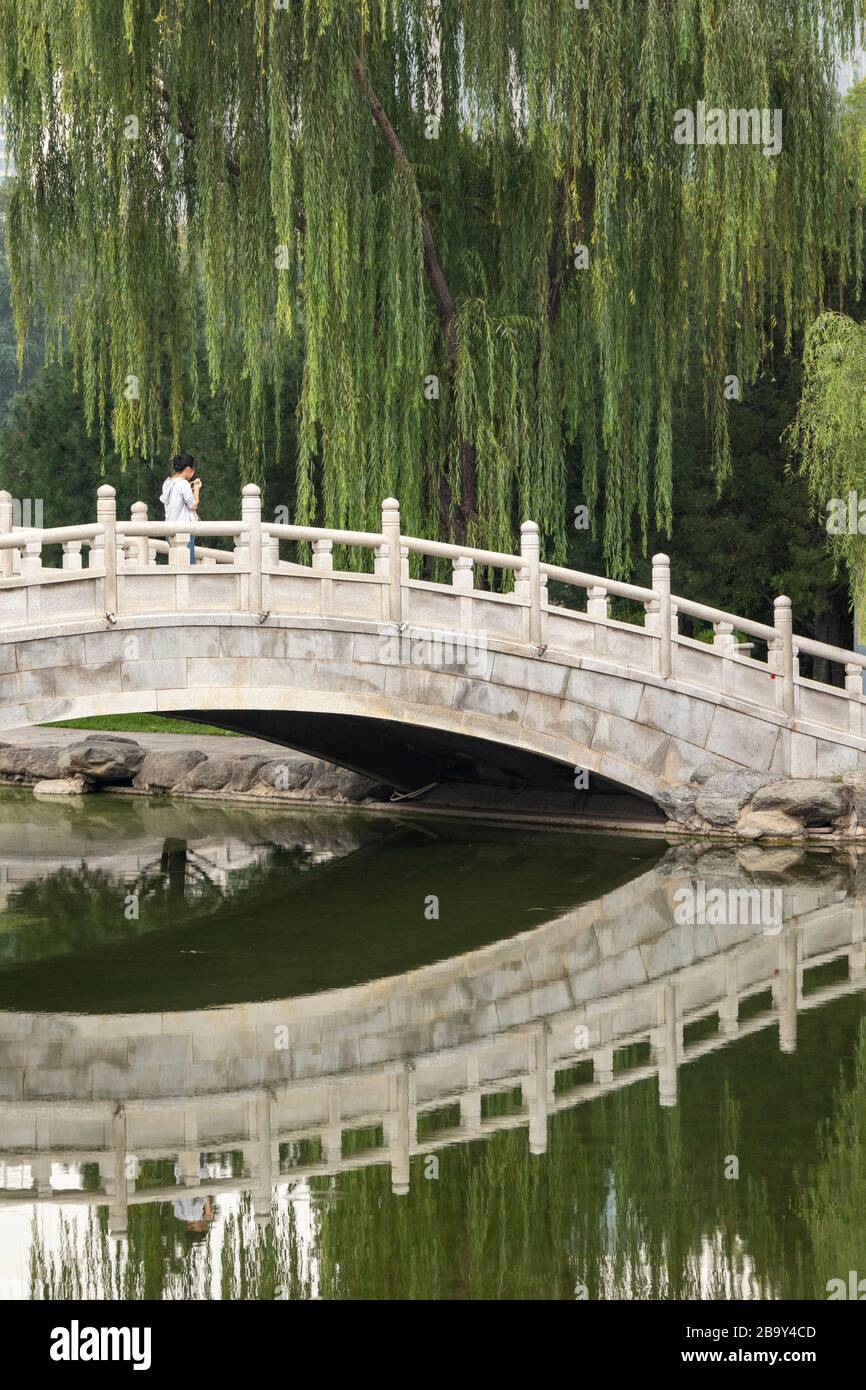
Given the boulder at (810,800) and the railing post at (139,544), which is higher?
the railing post at (139,544)

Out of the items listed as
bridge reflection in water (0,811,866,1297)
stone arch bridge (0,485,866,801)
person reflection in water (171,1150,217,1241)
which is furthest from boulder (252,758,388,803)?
person reflection in water (171,1150,217,1241)

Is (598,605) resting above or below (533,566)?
below

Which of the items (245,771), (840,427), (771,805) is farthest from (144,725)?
(771,805)

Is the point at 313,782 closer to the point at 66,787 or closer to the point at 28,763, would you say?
the point at 66,787

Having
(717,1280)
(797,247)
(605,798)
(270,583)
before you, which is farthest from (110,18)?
(717,1280)

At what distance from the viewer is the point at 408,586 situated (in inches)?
583

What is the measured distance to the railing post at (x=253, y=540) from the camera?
1407 centimetres

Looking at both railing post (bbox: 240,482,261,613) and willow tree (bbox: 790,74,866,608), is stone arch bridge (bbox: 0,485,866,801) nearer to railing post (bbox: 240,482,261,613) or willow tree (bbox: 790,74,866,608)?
railing post (bbox: 240,482,261,613)

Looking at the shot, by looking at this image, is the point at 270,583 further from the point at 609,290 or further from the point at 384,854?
the point at 609,290

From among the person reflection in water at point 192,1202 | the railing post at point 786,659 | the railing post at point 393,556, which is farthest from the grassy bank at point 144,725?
the person reflection in water at point 192,1202

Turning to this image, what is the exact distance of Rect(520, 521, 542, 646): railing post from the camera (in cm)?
1507

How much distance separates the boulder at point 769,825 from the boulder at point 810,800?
0.04 m

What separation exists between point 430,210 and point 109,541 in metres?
5.30

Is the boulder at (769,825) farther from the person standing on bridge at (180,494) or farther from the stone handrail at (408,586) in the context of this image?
the person standing on bridge at (180,494)
